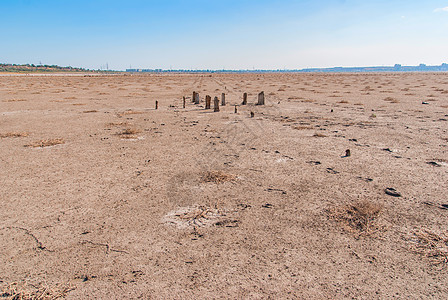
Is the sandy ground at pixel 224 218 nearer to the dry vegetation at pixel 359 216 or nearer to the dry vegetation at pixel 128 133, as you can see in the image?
the dry vegetation at pixel 359 216

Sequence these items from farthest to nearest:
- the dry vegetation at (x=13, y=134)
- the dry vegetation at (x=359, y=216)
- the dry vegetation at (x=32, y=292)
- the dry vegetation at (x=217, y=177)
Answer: the dry vegetation at (x=13, y=134) < the dry vegetation at (x=217, y=177) < the dry vegetation at (x=359, y=216) < the dry vegetation at (x=32, y=292)

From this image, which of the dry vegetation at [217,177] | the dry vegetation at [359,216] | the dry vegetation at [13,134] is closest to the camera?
the dry vegetation at [359,216]

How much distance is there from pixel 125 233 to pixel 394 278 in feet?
12.2

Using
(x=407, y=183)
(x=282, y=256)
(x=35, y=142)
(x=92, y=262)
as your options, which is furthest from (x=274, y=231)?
(x=35, y=142)

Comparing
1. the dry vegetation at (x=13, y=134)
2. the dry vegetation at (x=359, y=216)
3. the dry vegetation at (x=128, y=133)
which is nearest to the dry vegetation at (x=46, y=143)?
the dry vegetation at (x=13, y=134)

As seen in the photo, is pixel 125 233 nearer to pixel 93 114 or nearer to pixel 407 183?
pixel 407 183

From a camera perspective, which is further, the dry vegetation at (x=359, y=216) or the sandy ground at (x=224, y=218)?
the dry vegetation at (x=359, y=216)

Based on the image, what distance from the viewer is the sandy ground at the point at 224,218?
3420 millimetres

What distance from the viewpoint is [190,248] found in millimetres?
4066

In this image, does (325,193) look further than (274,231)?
Yes

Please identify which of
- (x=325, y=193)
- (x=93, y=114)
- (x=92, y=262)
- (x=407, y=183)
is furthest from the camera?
(x=93, y=114)

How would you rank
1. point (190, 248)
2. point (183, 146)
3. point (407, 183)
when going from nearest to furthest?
point (190, 248) → point (407, 183) → point (183, 146)

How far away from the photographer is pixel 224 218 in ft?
15.9

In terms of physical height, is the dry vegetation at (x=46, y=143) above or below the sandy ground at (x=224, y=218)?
above
